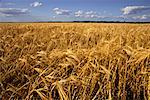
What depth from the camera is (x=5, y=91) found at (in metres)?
1.79

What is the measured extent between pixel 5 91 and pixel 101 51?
0.77 meters

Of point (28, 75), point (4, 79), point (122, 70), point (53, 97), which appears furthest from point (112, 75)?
point (4, 79)

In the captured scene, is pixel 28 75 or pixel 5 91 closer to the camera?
pixel 5 91

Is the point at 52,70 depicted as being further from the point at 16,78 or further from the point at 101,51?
the point at 101,51

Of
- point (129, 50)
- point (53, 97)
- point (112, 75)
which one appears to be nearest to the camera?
point (53, 97)

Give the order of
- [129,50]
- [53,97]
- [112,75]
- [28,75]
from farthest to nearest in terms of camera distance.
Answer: [129,50] < [28,75] < [112,75] < [53,97]

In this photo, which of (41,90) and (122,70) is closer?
(41,90)

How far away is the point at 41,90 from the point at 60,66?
0.34 meters

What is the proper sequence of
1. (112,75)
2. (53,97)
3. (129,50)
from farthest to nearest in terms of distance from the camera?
(129,50)
(112,75)
(53,97)

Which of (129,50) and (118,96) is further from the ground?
(129,50)

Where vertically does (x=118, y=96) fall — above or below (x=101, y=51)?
below

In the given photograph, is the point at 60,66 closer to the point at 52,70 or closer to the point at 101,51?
the point at 52,70

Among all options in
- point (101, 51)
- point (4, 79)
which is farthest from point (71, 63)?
point (4, 79)

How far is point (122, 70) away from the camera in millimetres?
2014
